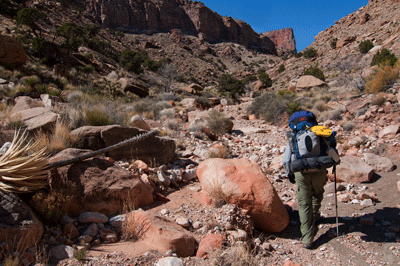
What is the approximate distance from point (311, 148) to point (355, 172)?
2.39 meters

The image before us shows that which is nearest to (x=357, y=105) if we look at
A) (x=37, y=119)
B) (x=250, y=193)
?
(x=250, y=193)

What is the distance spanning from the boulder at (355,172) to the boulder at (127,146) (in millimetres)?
3715

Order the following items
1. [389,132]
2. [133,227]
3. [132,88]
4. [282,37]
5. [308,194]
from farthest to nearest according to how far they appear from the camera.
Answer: [282,37] < [132,88] < [389,132] < [308,194] < [133,227]

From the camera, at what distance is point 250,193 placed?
363cm

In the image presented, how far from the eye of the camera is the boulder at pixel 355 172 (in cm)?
467

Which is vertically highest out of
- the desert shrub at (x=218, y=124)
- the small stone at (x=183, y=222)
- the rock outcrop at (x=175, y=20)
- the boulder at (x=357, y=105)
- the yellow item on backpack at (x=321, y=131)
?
the rock outcrop at (x=175, y=20)

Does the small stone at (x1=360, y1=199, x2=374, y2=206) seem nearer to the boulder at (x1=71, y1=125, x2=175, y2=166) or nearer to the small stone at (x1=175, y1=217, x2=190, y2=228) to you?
the small stone at (x1=175, y1=217, x2=190, y2=228)

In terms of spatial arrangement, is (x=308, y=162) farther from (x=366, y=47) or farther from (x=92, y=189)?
(x=366, y=47)

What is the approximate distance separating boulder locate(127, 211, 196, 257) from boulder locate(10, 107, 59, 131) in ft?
10.4

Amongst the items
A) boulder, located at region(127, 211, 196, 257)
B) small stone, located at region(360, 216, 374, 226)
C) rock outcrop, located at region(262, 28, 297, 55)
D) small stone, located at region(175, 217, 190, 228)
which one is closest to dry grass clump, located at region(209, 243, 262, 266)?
boulder, located at region(127, 211, 196, 257)

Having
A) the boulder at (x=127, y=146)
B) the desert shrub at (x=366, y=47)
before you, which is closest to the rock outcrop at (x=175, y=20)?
the desert shrub at (x=366, y=47)

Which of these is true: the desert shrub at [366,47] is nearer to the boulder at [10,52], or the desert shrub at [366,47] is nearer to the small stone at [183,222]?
the small stone at [183,222]

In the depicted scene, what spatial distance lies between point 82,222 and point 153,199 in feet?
4.08

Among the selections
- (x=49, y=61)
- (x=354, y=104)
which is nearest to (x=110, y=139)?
(x=354, y=104)
